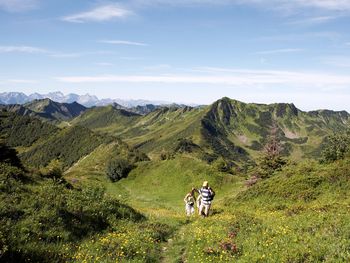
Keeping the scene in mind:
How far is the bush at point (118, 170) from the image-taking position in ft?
261

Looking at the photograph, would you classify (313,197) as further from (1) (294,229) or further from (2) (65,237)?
(2) (65,237)

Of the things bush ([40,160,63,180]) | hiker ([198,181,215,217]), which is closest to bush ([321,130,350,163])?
hiker ([198,181,215,217])

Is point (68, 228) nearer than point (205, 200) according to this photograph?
Yes

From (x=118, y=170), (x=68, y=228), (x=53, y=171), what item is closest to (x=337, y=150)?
(x=53, y=171)

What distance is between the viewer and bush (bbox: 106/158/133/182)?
79625 millimetres

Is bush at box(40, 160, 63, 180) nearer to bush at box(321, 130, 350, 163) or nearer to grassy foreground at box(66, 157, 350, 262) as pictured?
grassy foreground at box(66, 157, 350, 262)

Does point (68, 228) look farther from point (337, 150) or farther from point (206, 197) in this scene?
point (337, 150)

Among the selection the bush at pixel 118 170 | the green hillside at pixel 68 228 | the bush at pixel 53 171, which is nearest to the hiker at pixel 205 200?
the green hillside at pixel 68 228

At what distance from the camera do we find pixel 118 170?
7969 centimetres

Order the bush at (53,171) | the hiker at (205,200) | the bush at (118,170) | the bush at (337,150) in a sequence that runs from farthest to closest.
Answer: the bush at (118,170)
the bush at (53,171)
the bush at (337,150)
the hiker at (205,200)

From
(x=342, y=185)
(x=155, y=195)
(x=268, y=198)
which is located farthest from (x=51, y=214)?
(x=155, y=195)

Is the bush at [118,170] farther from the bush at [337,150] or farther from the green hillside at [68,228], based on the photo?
the green hillside at [68,228]

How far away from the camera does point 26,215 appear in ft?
52.6

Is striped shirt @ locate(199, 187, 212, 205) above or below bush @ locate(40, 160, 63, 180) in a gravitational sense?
above
